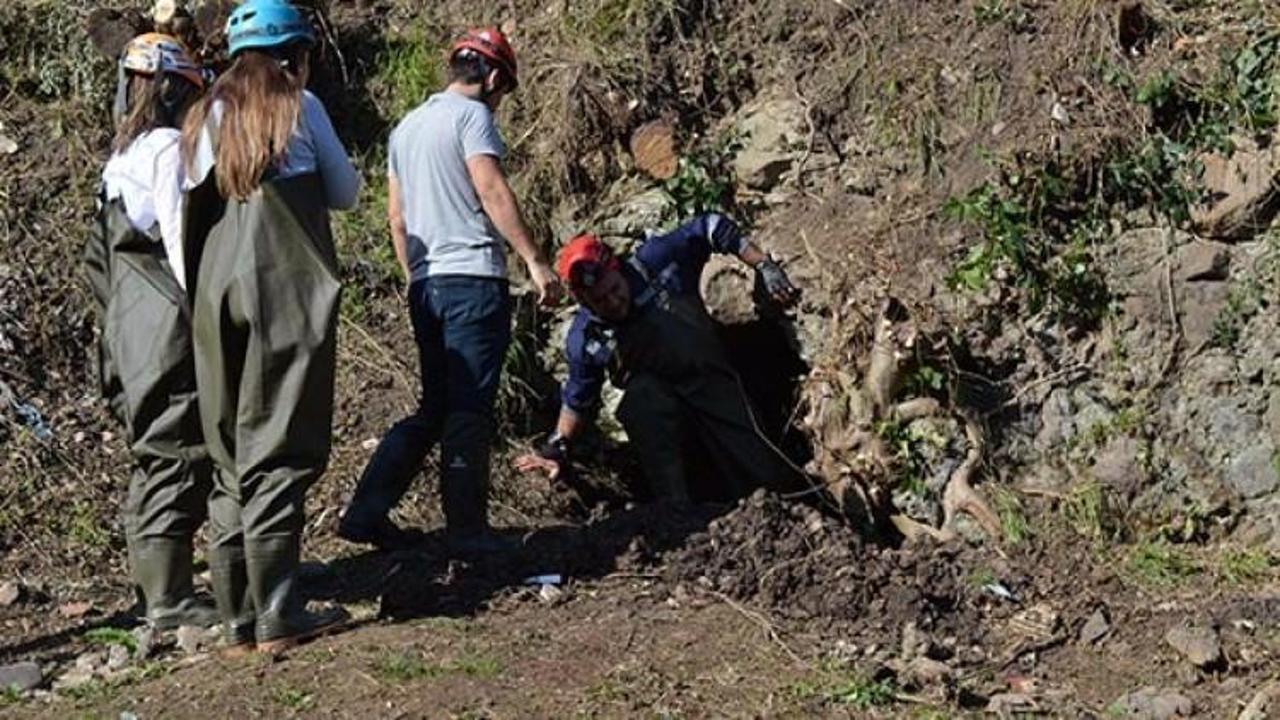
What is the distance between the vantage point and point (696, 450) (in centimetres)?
856

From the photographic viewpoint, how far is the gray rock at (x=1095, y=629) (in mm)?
6535

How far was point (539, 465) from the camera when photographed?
8.10 metres

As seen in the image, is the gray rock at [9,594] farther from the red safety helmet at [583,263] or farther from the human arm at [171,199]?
the red safety helmet at [583,263]

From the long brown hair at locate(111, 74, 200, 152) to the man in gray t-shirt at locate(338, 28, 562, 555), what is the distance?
948mm

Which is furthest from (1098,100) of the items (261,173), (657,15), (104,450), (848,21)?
(104,450)

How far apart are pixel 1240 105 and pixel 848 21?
1921 millimetres

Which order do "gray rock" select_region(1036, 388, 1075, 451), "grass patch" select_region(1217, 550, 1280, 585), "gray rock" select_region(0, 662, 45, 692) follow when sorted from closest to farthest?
1. "gray rock" select_region(0, 662, 45, 692)
2. "grass patch" select_region(1217, 550, 1280, 585)
3. "gray rock" select_region(1036, 388, 1075, 451)

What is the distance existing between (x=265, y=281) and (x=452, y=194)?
1.25 meters

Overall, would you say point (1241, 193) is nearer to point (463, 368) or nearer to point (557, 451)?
point (557, 451)

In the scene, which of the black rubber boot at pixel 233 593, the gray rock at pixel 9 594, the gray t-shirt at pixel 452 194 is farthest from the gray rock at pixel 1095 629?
the gray rock at pixel 9 594

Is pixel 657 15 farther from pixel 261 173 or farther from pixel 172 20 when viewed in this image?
pixel 261 173

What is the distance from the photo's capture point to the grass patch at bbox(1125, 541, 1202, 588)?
7160 mm

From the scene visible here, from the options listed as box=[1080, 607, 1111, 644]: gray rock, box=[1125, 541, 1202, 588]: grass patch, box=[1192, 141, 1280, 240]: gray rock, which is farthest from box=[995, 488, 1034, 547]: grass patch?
box=[1192, 141, 1280, 240]: gray rock

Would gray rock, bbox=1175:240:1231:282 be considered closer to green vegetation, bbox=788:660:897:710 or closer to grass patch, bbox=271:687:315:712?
green vegetation, bbox=788:660:897:710
